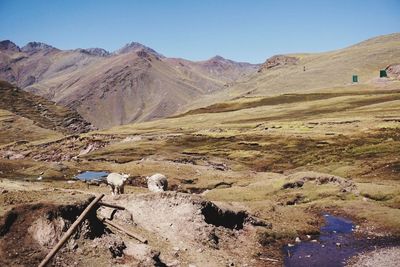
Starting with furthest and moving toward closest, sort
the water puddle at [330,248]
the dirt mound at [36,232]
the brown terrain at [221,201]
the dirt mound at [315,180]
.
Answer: the dirt mound at [315,180], the water puddle at [330,248], the brown terrain at [221,201], the dirt mound at [36,232]

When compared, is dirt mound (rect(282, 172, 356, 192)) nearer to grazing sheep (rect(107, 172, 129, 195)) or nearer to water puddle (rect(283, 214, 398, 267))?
water puddle (rect(283, 214, 398, 267))

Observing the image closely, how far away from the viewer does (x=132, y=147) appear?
4877 inches

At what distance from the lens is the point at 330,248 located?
37969mm

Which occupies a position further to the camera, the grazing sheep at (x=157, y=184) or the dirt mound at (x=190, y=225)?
the grazing sheep at (x=157, y=184)

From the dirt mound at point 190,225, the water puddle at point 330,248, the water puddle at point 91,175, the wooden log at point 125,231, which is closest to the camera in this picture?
the wooden log at point 125,231

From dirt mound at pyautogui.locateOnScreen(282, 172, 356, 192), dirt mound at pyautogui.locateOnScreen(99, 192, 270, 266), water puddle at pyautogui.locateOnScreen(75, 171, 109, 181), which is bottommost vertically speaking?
water puddle at pyautogui.locateOnScreen(75, 171, 109, 181)

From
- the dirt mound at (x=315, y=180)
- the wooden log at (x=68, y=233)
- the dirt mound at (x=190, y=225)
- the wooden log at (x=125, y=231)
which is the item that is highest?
the wooden log at (x=68, y=233)

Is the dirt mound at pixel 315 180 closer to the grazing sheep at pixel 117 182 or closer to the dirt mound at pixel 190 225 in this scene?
the dirt mound at pixel 190 225

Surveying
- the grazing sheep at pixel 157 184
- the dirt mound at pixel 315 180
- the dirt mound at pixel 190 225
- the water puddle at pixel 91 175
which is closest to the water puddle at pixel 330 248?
the dirt mound at pixel 190 225

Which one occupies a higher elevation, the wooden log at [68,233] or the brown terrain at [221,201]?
the wooden log at [68,233]

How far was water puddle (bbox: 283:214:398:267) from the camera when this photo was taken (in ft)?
114

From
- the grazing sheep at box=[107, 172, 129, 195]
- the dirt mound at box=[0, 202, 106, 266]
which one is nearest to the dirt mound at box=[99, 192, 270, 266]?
the grazing sheep at box=[107, 172, 129, 195]

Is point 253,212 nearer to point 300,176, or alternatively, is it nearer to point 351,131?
point 300,176

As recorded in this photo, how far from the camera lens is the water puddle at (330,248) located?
1369 inches
